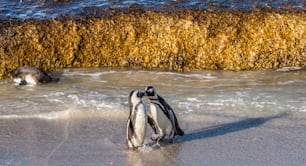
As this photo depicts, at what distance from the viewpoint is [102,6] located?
10992 mm

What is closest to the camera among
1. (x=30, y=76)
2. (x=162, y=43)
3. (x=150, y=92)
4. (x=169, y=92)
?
(x=150, y=92)

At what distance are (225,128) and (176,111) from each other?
36.1 inches

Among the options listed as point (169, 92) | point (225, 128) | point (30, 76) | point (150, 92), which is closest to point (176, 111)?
point (225, 128)

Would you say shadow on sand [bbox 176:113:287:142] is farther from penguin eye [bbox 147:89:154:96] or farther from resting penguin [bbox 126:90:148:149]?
penguin eye [bbox 147:89:154:96]

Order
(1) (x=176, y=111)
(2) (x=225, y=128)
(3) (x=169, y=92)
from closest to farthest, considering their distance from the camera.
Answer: (2) (x=225, y=128) < (1) (x=176, y=111) < (3) (x=169, y=92)

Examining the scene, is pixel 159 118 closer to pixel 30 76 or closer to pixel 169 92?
pixel 169 92

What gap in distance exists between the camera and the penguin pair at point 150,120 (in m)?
5.91

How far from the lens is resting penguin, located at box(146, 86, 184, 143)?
6.06 m

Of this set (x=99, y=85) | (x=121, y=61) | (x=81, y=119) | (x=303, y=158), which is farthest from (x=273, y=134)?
(x=121, y=61)

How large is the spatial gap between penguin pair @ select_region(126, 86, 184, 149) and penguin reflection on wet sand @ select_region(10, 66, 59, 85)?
10.5 ft

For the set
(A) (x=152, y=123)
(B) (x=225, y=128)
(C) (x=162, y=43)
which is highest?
(C) (x=162, y=43)

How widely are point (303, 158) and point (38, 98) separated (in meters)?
4.01

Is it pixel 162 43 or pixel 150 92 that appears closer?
pixel 150 92

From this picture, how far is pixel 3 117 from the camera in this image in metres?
7.32
